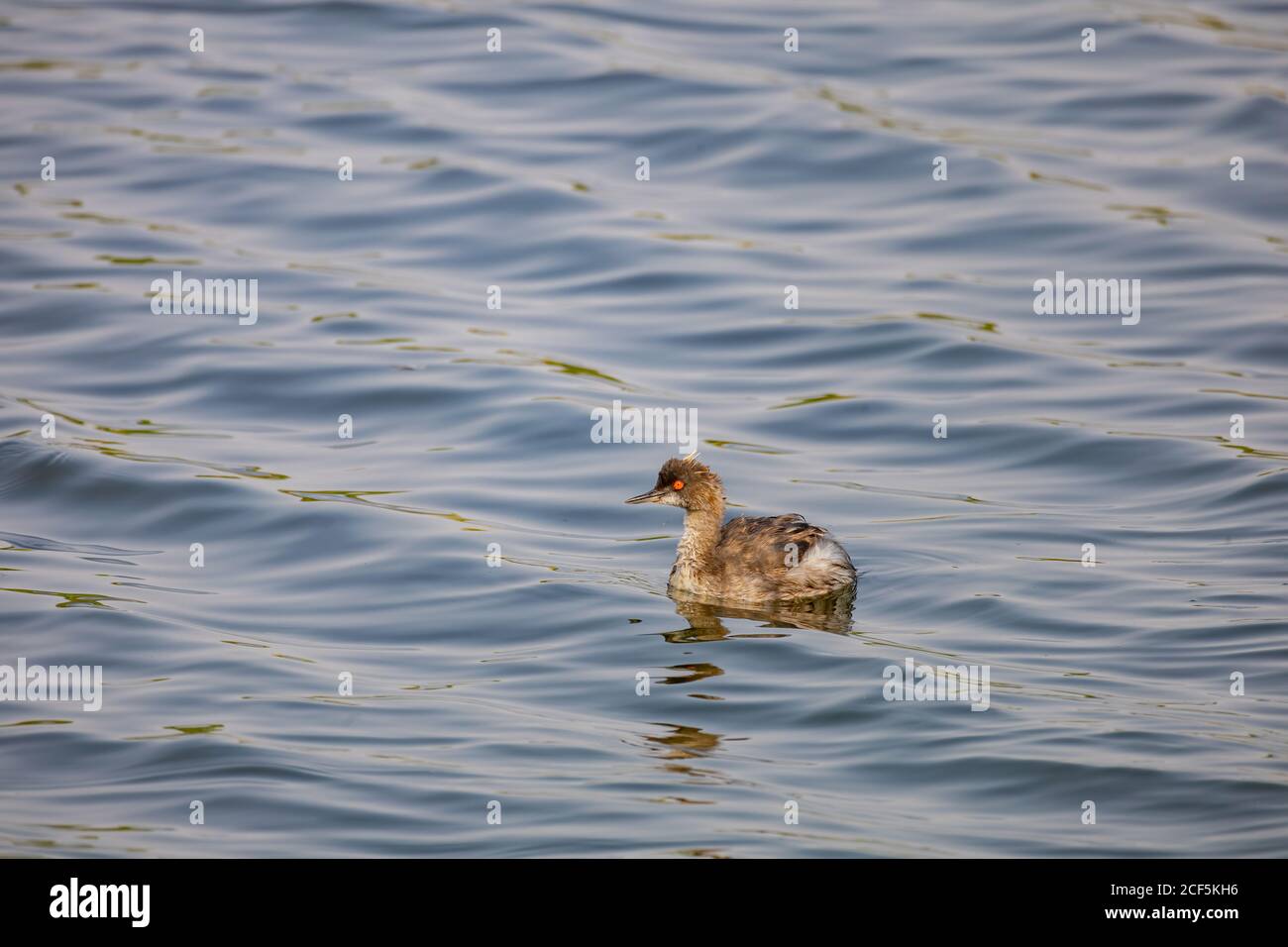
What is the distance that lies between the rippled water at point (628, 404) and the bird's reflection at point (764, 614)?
7cm

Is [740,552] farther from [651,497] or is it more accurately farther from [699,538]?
[651,497]

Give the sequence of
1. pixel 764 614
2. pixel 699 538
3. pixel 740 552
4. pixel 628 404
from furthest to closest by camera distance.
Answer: pixel 628 404, pixel 699 538, pixel 740 552, pixel 764 614

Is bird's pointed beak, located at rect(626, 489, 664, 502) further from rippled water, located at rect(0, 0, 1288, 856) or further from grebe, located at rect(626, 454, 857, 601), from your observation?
rippled water, located at rect(0, 0, 1288, 856)

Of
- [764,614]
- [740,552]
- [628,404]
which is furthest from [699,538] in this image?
[628,404]

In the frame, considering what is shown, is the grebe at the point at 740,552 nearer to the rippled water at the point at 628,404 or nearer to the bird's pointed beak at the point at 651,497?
the bird's pointed beak at the point at 651,497

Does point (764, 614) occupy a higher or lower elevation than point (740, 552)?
lower

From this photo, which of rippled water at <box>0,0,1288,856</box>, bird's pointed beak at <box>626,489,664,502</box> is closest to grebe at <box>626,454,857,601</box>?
bird's pointed beak at <box>626,489,664,502</box>

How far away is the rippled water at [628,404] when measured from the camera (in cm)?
896

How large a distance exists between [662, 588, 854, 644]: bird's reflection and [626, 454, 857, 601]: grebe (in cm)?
6

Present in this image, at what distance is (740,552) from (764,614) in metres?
0.48

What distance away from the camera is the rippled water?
8.96m

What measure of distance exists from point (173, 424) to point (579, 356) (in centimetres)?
376

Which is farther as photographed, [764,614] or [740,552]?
[740,552]

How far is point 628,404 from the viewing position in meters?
15.3
